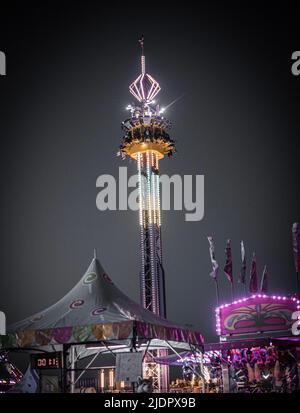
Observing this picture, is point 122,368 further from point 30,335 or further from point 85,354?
point 85,354

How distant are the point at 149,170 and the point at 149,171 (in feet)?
0.29

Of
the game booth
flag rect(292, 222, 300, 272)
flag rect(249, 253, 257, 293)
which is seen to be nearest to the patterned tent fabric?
the game booth

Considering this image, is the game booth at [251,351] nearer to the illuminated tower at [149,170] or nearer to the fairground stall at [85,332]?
the illuminated tower at [149,170]

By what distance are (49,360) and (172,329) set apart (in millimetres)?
3768

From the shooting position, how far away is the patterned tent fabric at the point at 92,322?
1500 cm

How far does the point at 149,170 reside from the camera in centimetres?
4419

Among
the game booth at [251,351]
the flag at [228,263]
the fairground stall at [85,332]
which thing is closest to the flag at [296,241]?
the game booth at [251,351]

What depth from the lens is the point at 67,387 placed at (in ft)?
51.6

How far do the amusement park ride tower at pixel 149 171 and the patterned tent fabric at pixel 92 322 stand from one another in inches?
941

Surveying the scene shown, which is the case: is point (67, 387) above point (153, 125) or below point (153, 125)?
below
